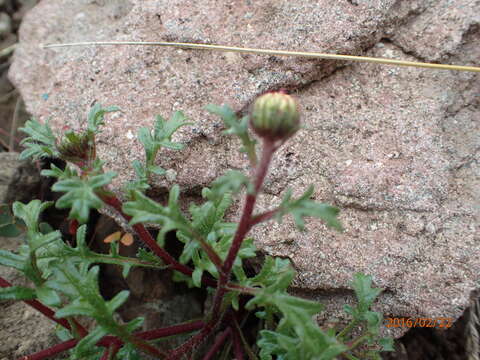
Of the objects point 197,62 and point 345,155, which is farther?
point 197,62

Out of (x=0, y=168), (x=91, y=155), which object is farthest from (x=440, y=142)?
(x=0, y=168)

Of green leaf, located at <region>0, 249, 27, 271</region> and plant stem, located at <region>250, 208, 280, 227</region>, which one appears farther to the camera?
green leaf, located at <region>0, 249, 27, 271</region>

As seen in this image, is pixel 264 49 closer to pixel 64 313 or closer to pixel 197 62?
pixel 197 62

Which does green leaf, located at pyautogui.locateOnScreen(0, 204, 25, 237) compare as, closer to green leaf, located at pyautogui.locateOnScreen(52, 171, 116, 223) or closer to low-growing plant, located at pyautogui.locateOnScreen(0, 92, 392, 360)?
low-growing plant, located at pyautogui.locateOnScreen(0, 92, 392, 360)

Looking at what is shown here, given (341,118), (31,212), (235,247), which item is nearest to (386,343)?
(235,247)

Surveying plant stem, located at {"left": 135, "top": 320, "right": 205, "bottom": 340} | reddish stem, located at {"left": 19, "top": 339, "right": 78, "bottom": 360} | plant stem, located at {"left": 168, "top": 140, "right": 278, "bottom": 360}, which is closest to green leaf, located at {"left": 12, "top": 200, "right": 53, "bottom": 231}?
reddish stem, located at {"left": 19, "top": 339, "right": 78, "bottom": 360}
